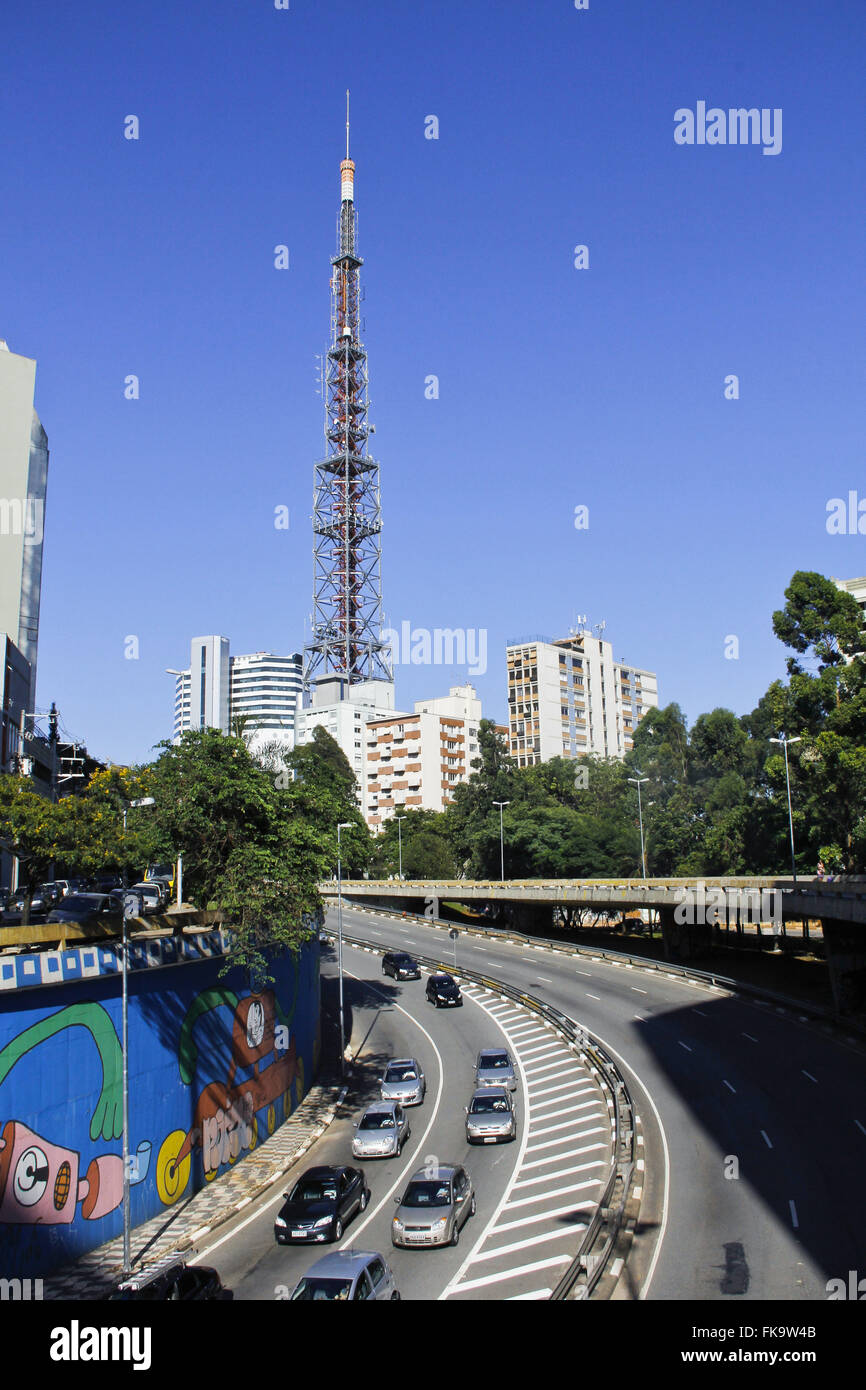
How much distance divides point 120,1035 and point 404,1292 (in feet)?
33.8

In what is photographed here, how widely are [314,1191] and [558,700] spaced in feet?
531

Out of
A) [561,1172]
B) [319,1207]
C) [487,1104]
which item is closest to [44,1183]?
[319,1207]

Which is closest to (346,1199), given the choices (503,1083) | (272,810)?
(272,810)

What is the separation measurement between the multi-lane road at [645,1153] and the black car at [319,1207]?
17.7 inches

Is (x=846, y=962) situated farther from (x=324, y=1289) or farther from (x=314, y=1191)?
(x=324, y=1289)

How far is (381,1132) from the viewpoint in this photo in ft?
115

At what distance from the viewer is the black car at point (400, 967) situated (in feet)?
225

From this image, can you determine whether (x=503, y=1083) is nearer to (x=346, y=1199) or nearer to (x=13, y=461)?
(x=346, y=1199)

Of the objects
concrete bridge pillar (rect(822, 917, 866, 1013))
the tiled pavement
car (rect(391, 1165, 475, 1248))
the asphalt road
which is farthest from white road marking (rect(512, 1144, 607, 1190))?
concrete bridge pillar (rect(822, 917, 866, 1013))

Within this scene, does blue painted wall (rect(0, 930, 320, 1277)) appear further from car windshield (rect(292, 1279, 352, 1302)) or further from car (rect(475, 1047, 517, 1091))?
car (rect(475, 1047, 517, 1091))

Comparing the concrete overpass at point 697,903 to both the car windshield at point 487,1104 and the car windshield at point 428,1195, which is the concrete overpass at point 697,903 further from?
the car windshield at point 428,1195

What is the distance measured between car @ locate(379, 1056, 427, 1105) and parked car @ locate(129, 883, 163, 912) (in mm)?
12470

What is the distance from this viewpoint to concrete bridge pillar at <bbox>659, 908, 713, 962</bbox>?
75.2 meters

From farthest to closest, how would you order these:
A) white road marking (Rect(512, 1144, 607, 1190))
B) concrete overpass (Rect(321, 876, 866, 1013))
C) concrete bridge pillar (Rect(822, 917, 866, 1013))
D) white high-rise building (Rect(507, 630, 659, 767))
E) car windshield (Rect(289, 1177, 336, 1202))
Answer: white high-rise building (Rect(507, 630, 659, 767))
concrete bridge pillar (Rect(822, 917, 866, 1013))
concrete overpass (Rect(321, 876, 866, 1013))
white road marking (Rect(512, 1144, 607, 1190))
car windshield (Rect(289, 1177, 336, 1202))
